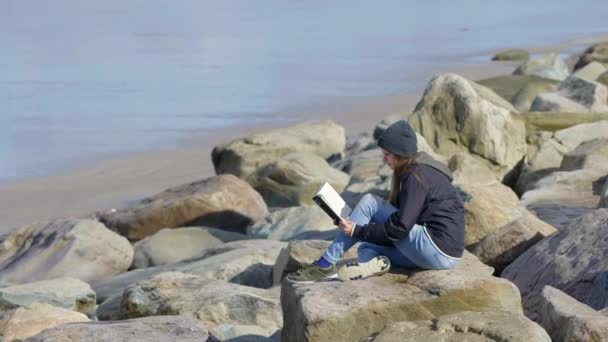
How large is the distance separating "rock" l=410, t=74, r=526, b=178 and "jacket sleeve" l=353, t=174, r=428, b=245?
8.50 m

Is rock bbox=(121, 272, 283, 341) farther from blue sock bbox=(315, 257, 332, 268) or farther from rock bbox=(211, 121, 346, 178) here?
rock bbox=(211, 121, 346, 178)

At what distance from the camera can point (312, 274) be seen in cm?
684

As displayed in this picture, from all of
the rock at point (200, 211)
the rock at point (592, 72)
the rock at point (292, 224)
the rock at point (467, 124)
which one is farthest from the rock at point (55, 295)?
the rock at point (592, 72)

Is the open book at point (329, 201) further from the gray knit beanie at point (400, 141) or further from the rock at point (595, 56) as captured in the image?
the rock at point (595, 56)

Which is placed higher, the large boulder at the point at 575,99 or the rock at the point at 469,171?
the rock at the point at 469,171

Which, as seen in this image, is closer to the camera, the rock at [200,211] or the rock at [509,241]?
the rock at [509,241]

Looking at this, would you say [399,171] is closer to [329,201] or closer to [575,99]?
[329,201]

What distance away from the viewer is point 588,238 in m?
8.20

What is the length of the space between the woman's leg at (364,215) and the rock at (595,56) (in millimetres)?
23524

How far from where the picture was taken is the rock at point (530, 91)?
21.4 metres

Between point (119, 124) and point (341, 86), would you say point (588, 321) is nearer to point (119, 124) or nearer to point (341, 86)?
point (119, 124)

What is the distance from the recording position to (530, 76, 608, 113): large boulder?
1811 centimetres

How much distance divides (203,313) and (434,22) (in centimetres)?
4040

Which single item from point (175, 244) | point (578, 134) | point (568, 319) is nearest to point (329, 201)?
point (568, 319)
